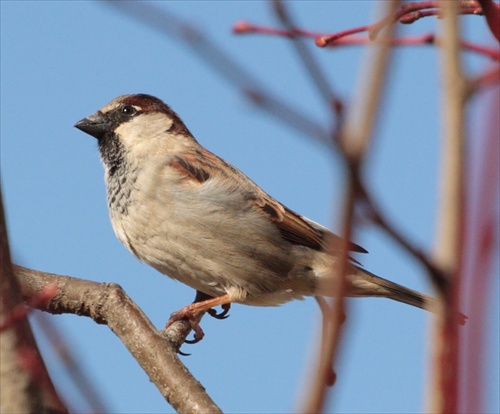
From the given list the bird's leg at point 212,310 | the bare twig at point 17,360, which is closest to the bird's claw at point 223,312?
the bird's leg at point 212,310

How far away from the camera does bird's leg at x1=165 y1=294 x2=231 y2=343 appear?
170 inches

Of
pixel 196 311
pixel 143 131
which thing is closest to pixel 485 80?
pixel 196 311

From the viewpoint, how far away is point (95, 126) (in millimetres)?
5234

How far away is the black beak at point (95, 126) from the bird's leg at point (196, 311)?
→ 4.27ft

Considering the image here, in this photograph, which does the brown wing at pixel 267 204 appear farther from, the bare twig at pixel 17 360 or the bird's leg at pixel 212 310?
the bare twig at pixel 17 360

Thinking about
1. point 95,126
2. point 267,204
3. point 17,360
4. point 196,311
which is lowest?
point 17,360

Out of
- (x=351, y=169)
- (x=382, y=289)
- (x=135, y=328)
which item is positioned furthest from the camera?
(x=382, y=289)

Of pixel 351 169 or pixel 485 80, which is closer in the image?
pixel 351 169

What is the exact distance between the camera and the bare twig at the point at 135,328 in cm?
292

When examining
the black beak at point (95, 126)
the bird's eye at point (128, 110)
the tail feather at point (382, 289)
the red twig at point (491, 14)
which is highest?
the bird's eye at point (128, 110)

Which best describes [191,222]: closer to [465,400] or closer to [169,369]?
[169,369]

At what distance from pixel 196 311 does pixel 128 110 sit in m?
1.54

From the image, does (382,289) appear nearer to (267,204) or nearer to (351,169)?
(267,204)

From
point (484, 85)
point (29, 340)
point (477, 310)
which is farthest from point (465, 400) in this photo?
point (29, 340)
